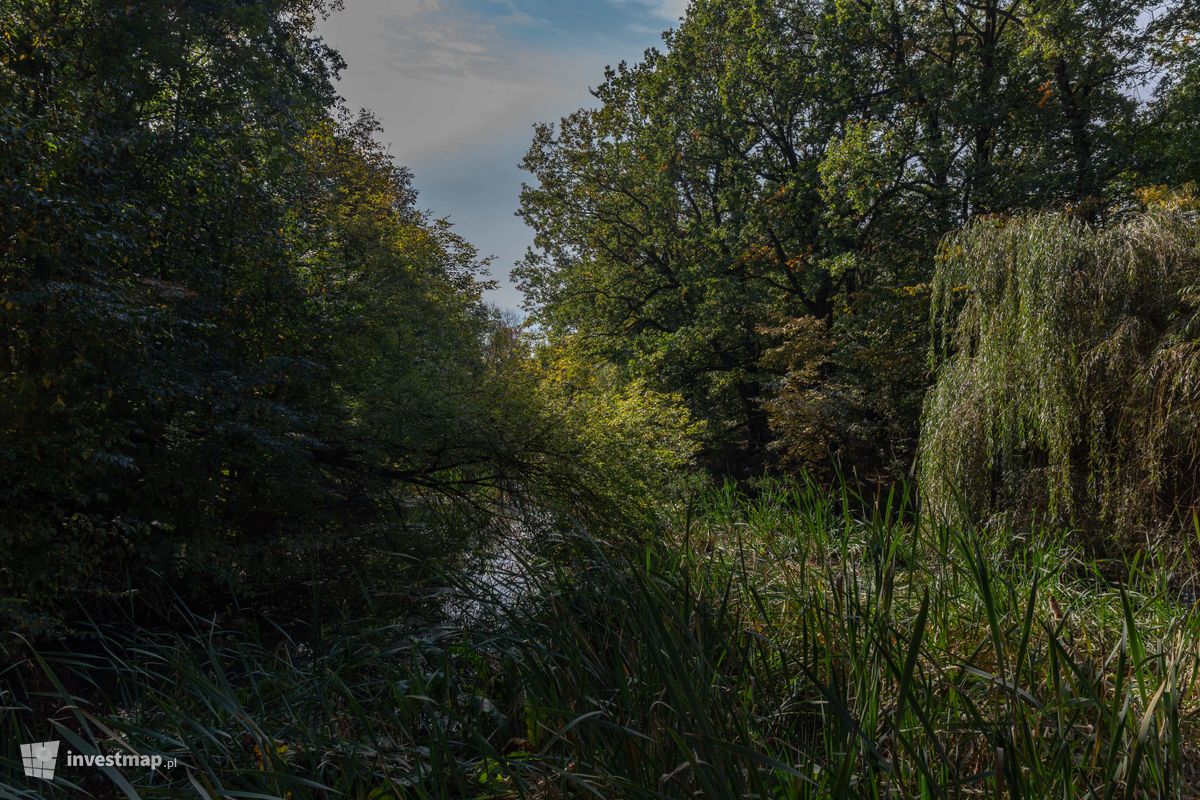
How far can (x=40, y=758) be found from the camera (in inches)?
78.5

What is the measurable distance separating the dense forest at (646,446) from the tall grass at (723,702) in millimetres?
27

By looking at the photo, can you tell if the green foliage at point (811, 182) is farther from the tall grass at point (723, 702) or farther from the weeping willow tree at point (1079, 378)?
the tall grass at point (723, 702)

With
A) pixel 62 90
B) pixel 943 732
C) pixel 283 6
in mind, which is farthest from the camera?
pixel 283 6

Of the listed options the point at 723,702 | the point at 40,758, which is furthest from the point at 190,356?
the point at 723,702

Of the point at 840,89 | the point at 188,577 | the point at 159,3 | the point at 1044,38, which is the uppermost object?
the point at 840,89

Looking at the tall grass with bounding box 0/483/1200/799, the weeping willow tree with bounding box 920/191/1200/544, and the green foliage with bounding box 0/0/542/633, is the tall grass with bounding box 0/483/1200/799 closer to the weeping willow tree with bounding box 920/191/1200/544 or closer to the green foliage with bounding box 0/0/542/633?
the green foliage with bounding box 0/0/542/633

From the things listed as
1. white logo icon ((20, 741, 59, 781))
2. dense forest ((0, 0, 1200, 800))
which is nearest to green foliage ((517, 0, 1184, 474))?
dense forest ((0, 0, 1200, 800))

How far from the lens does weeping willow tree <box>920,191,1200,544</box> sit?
4598 mm

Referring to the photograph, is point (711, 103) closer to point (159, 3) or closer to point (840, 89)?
point (840, 89)

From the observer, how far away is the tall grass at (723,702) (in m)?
1.37

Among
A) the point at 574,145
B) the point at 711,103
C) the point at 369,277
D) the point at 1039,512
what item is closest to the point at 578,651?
the point at 1039,512

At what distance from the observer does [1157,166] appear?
28.9 feet

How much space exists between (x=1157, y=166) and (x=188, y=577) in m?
12.0

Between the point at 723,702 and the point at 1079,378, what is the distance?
189 inches
